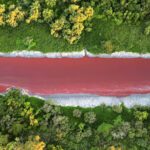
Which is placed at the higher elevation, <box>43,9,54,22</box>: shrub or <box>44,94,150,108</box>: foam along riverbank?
<box>43,9,54,22</box>: shrub

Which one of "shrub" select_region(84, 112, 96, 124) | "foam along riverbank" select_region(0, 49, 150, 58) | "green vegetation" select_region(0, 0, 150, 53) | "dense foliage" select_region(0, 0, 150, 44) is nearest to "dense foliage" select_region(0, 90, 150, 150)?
"shrub" select_region(84, 112, 96, 124)

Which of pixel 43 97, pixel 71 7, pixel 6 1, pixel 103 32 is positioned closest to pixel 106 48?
pixel 103 32

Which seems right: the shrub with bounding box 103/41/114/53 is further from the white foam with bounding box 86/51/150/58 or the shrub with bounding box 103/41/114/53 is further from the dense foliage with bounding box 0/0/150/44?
the dense foliage with bounding box 0/0/150/44

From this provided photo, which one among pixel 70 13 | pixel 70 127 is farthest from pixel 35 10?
pixel 70 127

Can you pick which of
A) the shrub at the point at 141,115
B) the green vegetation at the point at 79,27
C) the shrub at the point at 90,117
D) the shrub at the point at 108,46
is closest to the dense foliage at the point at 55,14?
the green vegetation at the point at 79,27

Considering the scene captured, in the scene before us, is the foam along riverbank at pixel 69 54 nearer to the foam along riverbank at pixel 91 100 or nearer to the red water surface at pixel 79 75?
the red water surface at pixel 79 75

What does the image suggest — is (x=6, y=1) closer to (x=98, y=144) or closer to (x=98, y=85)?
(x=98, y=85)
